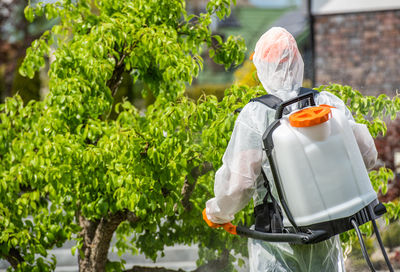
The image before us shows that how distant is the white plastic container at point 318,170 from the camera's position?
65.2 inches

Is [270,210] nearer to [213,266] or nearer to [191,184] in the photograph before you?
[191,184]

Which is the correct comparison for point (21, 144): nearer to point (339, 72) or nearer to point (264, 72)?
point (264, 72)

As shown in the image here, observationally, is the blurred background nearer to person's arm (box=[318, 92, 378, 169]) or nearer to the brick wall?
the brick wall

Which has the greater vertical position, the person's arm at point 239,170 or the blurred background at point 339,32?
the blurred background at point 339,32

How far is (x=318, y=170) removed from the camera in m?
1.66

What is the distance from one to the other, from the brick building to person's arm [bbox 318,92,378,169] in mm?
6957

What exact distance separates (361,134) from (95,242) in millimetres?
1698

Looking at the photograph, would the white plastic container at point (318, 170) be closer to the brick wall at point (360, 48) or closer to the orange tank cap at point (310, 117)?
the orange tank cap at point (310, 117)

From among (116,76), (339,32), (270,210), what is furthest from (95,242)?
(339,32)

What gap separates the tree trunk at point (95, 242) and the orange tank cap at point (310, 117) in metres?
1.59

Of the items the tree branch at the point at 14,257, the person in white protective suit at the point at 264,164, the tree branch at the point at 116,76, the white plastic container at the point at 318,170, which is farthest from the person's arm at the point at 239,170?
the tree branch at the point at 14,257

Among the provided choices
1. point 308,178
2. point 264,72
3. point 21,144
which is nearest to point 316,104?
point 264,72

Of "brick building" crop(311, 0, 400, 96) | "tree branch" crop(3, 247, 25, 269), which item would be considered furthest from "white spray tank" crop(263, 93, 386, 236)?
"brick building" crop(311, 0, 400, 96)

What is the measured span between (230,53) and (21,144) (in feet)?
3.80
